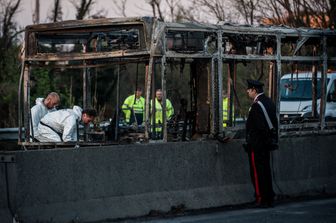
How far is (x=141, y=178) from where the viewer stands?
11727 millimetres

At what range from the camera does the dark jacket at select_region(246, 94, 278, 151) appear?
12906 mm

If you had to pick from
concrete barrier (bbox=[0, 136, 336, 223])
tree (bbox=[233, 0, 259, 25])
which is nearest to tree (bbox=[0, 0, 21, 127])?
tree (bbox=[233, 0, 259, 25])

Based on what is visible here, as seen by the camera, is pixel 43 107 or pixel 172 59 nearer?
pixel 172 59

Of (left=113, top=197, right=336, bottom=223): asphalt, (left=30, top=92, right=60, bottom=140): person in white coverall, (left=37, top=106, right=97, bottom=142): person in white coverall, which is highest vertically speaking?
(left=30, top=92, right=60, bottom=140): person in white coverall

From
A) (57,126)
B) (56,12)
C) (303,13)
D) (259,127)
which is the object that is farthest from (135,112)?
(56,12)

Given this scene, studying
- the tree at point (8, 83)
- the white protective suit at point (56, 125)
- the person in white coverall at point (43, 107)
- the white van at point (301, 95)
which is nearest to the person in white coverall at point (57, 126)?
the white protective suit at point (56, 125)

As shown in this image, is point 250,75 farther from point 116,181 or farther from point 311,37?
point 116,181

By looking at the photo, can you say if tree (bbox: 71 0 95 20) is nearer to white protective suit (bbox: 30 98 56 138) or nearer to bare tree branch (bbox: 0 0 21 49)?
bare tree branch (bbox: 0 0 21 49)

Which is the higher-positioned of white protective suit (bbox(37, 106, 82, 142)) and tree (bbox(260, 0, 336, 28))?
tree (bbox(260, 0, 336, 28))

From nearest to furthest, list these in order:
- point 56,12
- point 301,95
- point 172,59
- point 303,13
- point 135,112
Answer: point 172,59 → point 135,112 → point 301,95 → point 303,13 → point 56,12

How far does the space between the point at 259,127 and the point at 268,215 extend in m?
1.56

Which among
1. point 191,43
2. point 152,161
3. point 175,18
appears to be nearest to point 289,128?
point 191,43

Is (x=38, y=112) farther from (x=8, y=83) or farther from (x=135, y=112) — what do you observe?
(x=8, y=83)

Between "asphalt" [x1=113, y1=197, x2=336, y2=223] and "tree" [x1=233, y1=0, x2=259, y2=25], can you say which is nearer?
"asphalt" [x1=113, y1=197, x2=336, y2=223]
